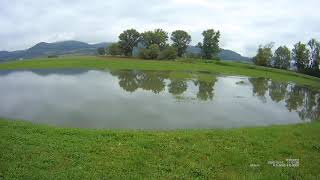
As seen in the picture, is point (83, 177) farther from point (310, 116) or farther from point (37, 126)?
point (310, 116)

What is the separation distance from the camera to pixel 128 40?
12169cm

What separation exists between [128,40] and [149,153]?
108 m

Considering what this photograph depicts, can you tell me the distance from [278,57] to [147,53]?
152ft

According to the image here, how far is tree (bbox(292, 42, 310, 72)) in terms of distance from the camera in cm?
10762

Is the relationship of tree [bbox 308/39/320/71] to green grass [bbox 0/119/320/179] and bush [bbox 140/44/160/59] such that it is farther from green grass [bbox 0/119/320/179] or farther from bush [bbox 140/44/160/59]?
green grass [bbox 0/119/320/179]

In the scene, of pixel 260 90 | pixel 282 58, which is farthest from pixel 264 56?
pixel 260 90

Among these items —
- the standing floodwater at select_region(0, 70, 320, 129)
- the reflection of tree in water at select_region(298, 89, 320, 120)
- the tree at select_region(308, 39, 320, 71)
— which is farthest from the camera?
the tree at select_region(308, 39, 320, 71)

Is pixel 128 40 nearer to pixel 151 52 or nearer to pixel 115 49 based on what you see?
pixel 115 49

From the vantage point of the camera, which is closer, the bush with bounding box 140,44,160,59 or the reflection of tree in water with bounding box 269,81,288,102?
the reflection of tree in water with bounding box 269,81,288,102

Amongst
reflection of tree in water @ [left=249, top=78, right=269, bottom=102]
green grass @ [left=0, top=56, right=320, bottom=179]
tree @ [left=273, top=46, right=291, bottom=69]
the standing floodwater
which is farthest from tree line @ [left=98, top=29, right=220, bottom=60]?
green grass @ [left=0, top=56, right=320, bottom=179]

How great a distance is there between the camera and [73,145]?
647 inches

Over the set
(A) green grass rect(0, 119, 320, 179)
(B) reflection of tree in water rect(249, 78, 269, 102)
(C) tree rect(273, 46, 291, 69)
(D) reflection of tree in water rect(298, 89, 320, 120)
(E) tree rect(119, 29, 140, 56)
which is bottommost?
(D) reflection of tree in water rect(298, 89, 320, 120)

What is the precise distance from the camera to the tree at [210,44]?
4904 inches

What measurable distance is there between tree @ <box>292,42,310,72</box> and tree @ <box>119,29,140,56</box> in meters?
55.0
